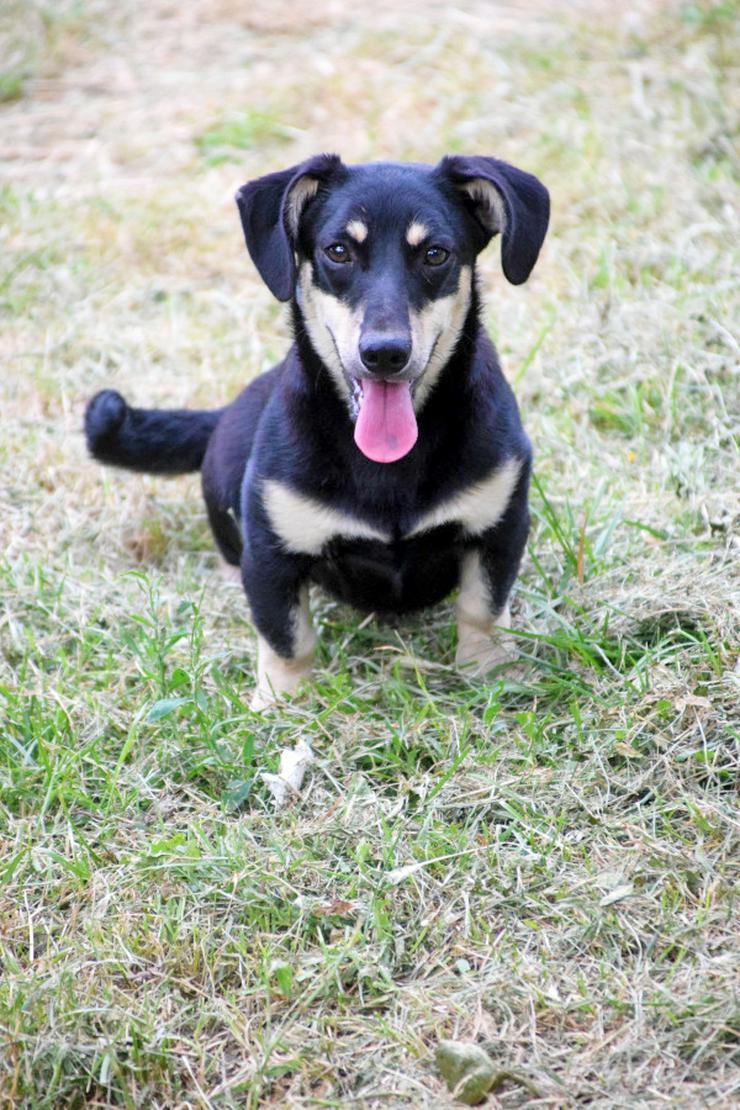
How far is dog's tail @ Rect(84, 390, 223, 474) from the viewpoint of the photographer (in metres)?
4.47

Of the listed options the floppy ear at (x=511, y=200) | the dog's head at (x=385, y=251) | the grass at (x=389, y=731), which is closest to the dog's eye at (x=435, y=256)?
the dog's head at (x=385, y=251)

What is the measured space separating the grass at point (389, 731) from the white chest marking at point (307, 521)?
42 centimetres

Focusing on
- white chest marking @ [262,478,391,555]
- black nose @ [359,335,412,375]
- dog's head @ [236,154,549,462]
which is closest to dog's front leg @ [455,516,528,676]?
white chest marking @ [262,478,391,555]

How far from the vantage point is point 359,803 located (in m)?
3.28

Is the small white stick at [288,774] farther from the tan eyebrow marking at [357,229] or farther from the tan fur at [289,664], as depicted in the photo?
the tan eyebrow marking at [357,229]

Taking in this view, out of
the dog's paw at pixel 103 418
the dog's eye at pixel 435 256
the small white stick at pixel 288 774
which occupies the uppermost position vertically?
the dog's eye at pixel 435 256

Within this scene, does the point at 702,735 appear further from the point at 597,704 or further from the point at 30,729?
the point at 30,729

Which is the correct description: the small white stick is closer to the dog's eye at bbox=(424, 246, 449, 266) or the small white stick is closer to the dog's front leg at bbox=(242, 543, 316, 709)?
the dog's front leg at bbox=(242, 543, 316, 709)

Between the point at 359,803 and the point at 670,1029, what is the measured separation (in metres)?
0.98

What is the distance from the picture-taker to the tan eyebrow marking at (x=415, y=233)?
3.41 meters

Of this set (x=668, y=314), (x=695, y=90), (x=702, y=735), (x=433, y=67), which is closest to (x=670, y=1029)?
(x=702, y=735)

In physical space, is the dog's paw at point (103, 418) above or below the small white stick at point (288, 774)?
above

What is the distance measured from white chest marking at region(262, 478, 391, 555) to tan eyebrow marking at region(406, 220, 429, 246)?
73cm

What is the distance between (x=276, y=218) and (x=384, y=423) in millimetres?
617
